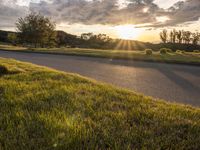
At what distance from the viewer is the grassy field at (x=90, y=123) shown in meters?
2.71

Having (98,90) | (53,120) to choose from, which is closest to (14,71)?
(98,90)

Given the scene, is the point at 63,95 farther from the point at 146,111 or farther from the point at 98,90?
the point at 146,111

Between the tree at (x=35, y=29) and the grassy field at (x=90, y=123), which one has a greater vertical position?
the tree at (x=35, y=29)

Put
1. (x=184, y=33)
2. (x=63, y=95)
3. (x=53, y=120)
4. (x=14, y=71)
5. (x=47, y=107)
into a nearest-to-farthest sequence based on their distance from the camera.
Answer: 1. (x=53, y=120)
2. (x=47, y=107)
3. (x=63, y=95)
4. (x=14, y=71)
5. (x=184, y=33)

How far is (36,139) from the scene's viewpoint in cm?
276

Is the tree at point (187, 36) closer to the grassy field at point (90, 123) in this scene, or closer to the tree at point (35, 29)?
the tree at point (35, 29)

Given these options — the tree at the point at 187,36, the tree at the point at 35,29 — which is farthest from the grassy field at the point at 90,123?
the tree at the point at 187,36

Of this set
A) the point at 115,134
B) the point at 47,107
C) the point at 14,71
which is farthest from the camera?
the point at 14,71

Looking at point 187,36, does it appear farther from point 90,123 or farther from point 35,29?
point 90,123

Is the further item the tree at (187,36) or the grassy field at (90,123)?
the tree at (187,36)

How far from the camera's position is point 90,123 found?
10.6 feet

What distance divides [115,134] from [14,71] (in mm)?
5949

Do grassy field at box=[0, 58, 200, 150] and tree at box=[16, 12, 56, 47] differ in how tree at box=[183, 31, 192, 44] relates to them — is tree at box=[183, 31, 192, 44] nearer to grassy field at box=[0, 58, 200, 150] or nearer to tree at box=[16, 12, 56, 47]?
tree at box=[16, 12, 56, 47]

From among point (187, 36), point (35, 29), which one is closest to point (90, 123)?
point (35, 29)
